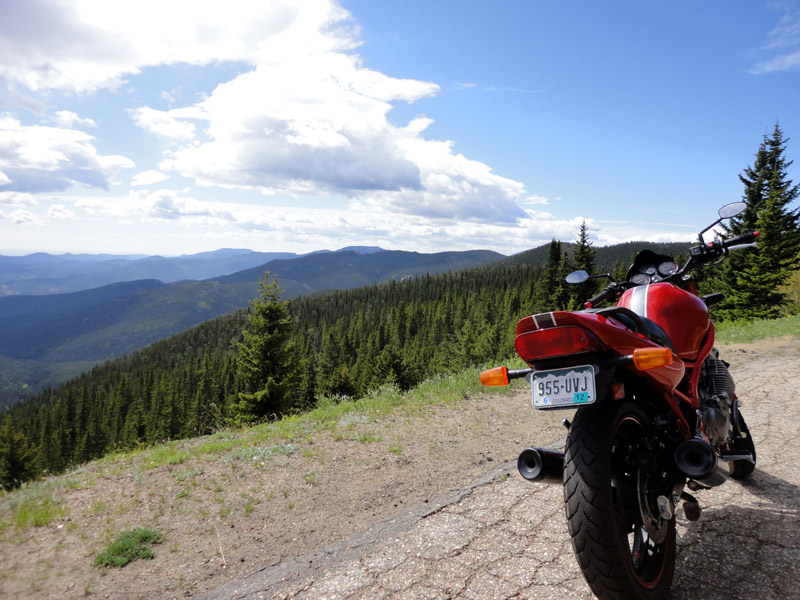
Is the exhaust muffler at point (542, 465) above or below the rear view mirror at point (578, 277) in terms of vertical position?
below

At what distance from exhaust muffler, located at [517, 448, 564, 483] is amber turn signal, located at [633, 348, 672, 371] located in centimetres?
79

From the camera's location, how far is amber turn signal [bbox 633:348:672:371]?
2344 mm

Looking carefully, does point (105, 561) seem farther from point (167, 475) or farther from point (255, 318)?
point (255, 318)

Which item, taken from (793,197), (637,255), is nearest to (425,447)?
(637,255)

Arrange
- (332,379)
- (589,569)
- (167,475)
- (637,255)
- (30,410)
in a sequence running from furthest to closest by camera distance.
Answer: (30,410), (332,379), (167,475), (637,255), (589,569)

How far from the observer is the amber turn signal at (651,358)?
234cm

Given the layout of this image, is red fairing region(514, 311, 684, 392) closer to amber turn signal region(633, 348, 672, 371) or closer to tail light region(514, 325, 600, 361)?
tail light region(514, 325, 600, 361)

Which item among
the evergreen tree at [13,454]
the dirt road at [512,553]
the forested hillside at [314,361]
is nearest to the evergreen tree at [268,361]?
the forested hillside at [314,361]

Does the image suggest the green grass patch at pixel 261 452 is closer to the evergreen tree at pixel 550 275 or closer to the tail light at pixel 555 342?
the tail light at pixel 555 342

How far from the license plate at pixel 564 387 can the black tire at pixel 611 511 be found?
0.49 ft

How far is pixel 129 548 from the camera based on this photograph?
366cm

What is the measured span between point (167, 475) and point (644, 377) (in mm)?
5152

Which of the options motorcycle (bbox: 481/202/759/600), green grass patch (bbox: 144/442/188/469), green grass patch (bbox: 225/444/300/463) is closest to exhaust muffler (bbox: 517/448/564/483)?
motorcycle (bbox: 481/202/759/600)

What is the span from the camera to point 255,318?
21750mm
